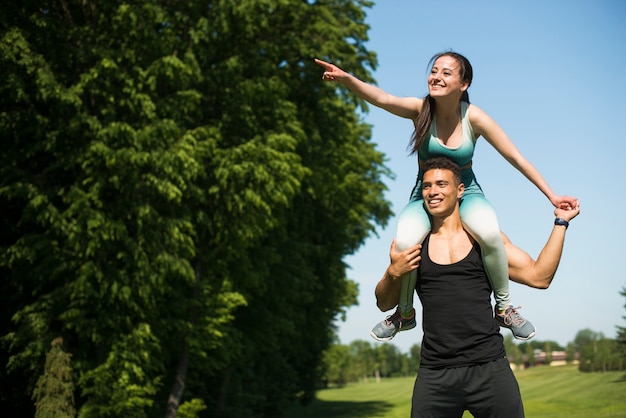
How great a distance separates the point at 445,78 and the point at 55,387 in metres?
16.7

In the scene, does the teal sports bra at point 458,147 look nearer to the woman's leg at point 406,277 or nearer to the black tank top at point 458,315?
the woman's leg at point 406,277

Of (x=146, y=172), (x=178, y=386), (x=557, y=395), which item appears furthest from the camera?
(x=557, y=395)

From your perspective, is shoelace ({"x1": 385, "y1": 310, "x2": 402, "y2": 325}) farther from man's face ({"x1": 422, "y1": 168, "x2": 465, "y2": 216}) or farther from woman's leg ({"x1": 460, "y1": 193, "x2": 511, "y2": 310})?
man's face ({"x1": 422, "y1": 168, "x2": 465, "y2": 216})

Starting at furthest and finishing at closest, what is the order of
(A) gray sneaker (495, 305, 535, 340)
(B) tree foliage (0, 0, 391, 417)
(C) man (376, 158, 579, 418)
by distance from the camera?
1. (B) tree foliage (0, 0, 391, 417)
2. (A) gray sneaker (495, 305, 535, 340)
3. (C) man (376, 158, 579, 418)

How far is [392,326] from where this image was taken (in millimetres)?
5285

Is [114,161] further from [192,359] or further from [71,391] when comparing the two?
[192,359]

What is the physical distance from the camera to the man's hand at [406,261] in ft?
16.0

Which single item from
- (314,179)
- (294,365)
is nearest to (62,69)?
(314,179)

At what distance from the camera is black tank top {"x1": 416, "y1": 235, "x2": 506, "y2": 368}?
480 centimetres

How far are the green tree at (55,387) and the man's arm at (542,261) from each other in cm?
1643

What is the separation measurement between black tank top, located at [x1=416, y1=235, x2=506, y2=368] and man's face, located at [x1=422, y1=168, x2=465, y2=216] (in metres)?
0.26

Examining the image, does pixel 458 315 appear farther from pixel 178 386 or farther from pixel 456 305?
pixel 178 386

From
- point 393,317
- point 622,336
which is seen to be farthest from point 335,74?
point 622,336

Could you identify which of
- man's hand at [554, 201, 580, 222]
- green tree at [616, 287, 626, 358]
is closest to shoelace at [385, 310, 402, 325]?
man's hand at [554, 201, 580, 222]
